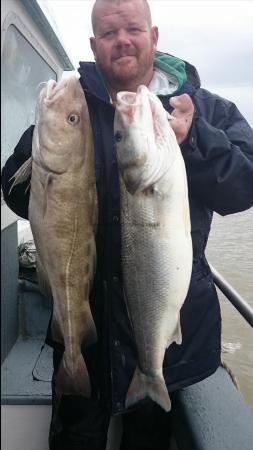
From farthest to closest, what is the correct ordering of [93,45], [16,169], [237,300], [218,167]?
1. [237,300]
2. [93,45]
3. [16,169]
4. [218,167]

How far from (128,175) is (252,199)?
597 millimetres

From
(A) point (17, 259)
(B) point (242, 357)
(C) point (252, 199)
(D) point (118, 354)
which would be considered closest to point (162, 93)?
(C) point (252, 199)

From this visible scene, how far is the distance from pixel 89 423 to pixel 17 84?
2349mm

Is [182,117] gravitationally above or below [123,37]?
below

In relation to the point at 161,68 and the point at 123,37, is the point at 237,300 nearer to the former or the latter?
the point at 161,68

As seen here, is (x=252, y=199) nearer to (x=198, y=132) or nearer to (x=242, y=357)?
(x=198, y=132)

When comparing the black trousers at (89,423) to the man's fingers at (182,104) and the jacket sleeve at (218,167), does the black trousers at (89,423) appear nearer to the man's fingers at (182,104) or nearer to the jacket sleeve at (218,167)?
the jacket sleeve at (218,167)

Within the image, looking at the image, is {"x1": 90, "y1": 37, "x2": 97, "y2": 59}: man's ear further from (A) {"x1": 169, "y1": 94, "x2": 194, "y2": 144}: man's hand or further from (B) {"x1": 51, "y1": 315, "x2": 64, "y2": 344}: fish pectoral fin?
(B) {"x1": 51, "y1": 315, "x2": 64, "y2": 344}: fish pectoral fin

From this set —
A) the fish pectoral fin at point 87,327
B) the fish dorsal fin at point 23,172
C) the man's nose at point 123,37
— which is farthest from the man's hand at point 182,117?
the fish pectoral fin at point 87,327

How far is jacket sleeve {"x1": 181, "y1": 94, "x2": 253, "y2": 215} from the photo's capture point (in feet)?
6.46

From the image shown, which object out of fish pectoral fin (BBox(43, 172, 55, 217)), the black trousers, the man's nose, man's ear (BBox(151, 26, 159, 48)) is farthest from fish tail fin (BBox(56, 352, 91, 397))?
man's ear (BBox(151, 26, 159, 48))

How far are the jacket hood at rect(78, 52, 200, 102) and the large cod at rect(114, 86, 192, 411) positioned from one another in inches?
14.2

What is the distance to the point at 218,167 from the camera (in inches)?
77.8

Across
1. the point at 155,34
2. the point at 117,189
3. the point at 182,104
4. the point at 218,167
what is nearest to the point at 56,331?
the point at 117,189
